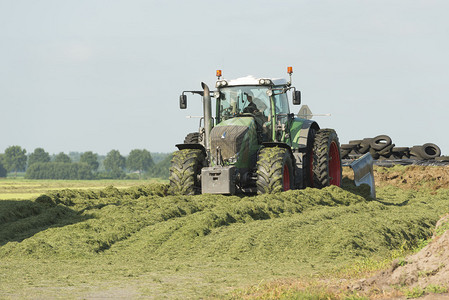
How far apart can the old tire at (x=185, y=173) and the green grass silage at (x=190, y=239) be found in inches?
33.9

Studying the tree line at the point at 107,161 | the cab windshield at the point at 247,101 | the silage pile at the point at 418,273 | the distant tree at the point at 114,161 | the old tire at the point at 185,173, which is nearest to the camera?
the silage pile at the point at 418,273

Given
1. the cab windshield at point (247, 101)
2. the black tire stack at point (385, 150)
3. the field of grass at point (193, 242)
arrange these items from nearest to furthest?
1. the field of grass at point (193, 242)
2. the cab windshield at point (247, 101)
3. the black tire stack at point (385, 150)

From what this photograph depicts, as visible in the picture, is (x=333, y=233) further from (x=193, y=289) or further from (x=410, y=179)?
(x=410, y=179)

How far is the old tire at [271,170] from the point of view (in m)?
14.6

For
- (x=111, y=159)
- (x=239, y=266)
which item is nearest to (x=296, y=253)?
(x=239, y=266)

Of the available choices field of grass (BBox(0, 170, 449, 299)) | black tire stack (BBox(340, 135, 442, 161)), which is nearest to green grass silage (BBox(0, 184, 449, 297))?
field of grass (BBox(0, 170, 449, 299))

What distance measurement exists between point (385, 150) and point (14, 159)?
103 metres

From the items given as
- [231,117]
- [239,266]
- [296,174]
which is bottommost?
[239,266]

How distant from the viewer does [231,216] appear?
40.8 feet

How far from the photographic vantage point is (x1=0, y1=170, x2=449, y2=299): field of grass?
7.98 metres

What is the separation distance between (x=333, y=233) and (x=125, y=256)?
3.54m

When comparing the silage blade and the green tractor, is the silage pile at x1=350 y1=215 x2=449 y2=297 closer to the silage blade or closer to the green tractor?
the green tractor

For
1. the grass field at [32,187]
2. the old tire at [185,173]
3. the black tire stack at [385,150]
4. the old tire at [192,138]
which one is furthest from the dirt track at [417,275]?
the black tire stack at [385,150]

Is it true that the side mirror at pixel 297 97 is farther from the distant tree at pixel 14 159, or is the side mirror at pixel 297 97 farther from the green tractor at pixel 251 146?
the distant tree at pixel 14 159
